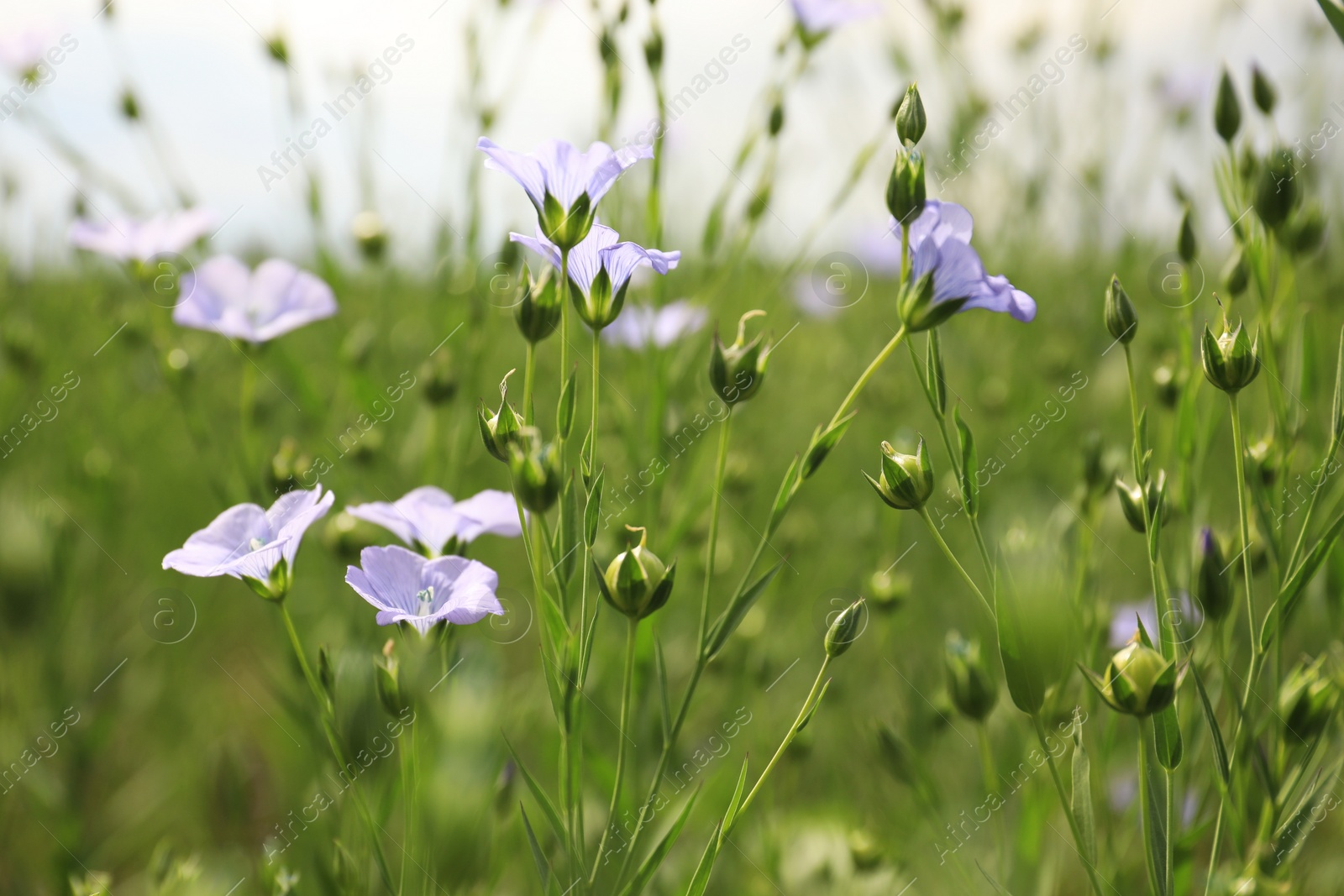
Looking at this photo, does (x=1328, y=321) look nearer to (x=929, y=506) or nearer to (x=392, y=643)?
(x=929, y=506)

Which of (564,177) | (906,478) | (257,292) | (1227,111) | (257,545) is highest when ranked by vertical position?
(1227,111)

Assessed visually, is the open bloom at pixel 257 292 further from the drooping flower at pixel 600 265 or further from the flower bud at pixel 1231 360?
the flower bud at pixel 1231 360

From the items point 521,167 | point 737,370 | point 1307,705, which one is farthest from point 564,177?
point 1307,705

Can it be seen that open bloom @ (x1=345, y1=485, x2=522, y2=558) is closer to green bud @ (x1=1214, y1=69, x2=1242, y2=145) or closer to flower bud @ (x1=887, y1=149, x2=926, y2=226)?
flower bud @ (x1=887, y1=149, x2=926, y2=226)

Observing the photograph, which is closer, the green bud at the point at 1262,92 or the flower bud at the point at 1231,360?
the flower bud at the point at 1231,360

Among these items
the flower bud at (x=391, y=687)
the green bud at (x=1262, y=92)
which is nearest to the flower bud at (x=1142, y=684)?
the flower bud at (x=391, y=687)

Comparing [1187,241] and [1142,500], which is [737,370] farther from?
[1187,241]
